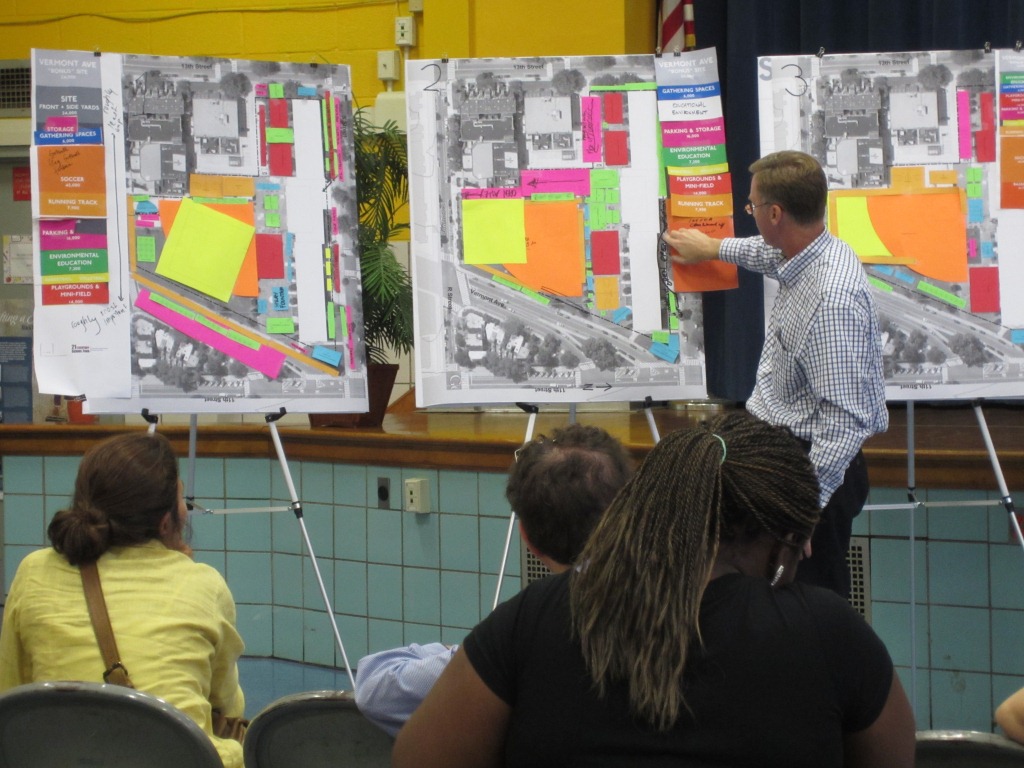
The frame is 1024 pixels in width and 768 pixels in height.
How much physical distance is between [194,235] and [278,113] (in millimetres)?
398

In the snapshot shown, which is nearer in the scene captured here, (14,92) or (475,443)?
(475,443)

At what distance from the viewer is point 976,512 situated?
3178mm

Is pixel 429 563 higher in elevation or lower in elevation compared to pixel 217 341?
lower

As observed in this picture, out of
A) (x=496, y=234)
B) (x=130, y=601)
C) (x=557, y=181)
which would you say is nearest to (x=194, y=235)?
(x=496, y=234)

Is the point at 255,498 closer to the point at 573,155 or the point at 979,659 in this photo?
the point at 573,155

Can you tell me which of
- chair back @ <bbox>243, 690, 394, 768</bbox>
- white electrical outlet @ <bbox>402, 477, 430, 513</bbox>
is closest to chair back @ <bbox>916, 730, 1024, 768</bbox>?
chair back @ <bbox>243, 690, 394, 768</bbox>

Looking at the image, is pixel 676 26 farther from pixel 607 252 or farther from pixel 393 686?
pixel 393 686

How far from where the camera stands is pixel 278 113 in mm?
3092

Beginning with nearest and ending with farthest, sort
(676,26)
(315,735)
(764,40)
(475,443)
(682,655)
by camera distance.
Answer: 1. (682,655)
2. (315,735)
3. (475,443)
4. (764,40)
5. (676,26)

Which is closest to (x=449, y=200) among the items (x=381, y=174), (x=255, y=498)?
(x=381, y=174)

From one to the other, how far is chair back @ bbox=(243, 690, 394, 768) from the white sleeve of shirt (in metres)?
0.04

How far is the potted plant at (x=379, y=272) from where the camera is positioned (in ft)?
13.1

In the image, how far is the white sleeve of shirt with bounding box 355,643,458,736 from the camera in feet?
4.70

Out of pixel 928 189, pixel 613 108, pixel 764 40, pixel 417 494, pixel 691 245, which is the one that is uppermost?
pixel 764 40
